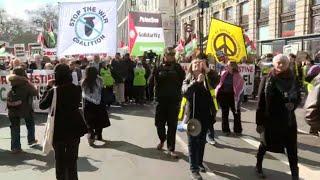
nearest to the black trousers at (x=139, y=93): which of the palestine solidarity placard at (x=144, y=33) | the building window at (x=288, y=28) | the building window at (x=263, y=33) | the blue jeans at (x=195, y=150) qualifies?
the palestine solidarity placard at (x=144, y=33)

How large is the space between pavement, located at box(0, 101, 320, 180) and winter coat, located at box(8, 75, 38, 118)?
2.50 ft

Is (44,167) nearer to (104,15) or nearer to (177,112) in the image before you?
(177,112)

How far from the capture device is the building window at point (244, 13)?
3953 cm

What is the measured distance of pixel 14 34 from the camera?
93.8m

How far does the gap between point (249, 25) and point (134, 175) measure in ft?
104

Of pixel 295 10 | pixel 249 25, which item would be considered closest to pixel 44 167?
pixel 295 10

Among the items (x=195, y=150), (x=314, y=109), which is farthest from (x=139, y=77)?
(x=314, y=109)

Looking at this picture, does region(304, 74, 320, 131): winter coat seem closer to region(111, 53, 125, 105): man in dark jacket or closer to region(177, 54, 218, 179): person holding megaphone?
region(177, 54, 218, 179): person holding megaphone

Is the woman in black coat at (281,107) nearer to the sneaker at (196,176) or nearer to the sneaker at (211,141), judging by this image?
the sneaker at (196,176)

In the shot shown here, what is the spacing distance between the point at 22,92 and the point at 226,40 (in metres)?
5.46

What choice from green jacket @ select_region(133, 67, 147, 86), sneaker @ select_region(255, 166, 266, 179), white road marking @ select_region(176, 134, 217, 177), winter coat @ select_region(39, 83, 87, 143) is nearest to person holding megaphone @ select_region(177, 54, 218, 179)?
white road marking @ select_region(176, 134, 217, 177)

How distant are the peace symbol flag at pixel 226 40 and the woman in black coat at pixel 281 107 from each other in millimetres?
5839

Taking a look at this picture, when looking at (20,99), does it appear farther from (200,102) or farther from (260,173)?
(260,173)

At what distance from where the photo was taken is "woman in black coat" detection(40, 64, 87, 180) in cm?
686
